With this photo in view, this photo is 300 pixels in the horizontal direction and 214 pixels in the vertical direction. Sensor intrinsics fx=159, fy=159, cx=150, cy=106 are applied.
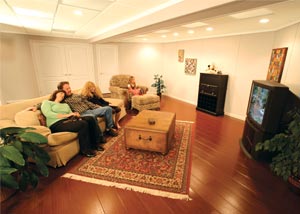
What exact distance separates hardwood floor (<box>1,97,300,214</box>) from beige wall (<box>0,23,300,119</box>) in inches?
58.7

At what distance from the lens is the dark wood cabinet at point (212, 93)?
166 inches

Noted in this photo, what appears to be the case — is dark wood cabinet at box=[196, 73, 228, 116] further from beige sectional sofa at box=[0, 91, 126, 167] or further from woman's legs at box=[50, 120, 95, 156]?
beige sectional sofa at box=[0, 91, 126, 167]

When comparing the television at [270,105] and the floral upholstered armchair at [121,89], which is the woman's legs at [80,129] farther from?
the television at [270,105]

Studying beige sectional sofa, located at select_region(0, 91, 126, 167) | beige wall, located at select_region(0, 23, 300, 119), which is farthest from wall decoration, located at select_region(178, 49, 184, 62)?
beige sectional sofa, located at select_region(0, 91, 126, 167)

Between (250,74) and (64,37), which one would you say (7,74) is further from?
(250,74)

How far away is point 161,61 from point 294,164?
5731 millimetres

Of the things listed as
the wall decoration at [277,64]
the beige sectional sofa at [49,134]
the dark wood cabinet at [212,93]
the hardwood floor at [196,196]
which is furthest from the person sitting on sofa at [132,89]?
the wall decoration at [277,64]

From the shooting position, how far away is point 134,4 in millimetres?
2320

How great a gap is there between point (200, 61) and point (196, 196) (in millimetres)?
4252

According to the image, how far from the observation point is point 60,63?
217 inches

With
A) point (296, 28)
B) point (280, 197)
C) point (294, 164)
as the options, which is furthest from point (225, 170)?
point (296, 28)

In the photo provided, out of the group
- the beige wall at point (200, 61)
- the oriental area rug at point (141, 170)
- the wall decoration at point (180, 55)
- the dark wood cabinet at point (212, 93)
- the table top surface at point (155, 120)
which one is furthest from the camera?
the wall decoration at point (180, 55)

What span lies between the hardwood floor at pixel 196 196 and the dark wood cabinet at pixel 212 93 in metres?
2.23

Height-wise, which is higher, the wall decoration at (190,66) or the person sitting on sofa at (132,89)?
the wall decoration at (190,66)
